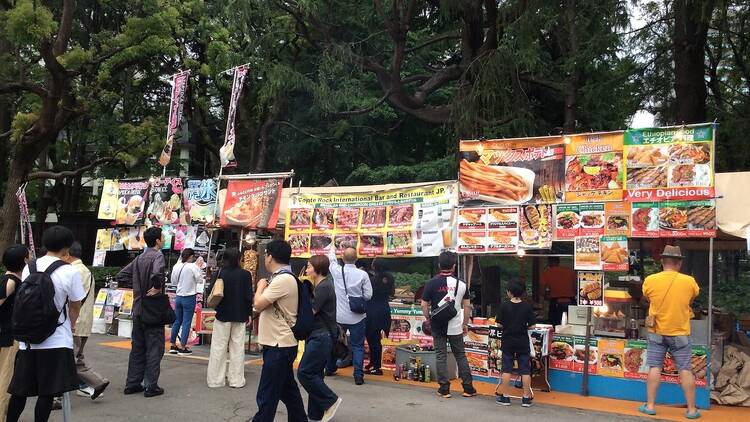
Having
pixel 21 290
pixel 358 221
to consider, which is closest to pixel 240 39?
pixel 358 221

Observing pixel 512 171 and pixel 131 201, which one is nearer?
pixel 512 171

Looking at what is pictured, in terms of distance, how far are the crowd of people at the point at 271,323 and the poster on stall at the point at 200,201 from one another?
1.19 metres

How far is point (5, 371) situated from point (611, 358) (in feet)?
23.1

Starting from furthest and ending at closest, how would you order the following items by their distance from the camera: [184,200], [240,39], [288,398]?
[240,39] < [184,200] < [288,398]

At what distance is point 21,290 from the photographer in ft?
16.0

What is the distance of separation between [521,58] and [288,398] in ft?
29.8

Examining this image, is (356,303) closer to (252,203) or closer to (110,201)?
(252,203)

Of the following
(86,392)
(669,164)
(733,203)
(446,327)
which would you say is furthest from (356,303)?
(733,203)

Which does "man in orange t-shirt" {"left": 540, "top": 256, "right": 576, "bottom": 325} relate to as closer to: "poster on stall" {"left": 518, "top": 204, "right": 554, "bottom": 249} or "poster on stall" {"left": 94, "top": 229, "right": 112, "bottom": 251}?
"poster on stall" {"left": 518, "top": 204, "right": 554, "bottom": 249}

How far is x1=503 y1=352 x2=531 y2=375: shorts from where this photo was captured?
7.23 m

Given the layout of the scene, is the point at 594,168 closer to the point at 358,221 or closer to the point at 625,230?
the point at 625,230

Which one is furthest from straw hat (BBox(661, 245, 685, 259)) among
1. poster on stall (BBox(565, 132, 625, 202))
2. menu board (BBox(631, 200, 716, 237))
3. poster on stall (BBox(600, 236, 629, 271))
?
poster on stall (BBox(565, 132, 625, 202))

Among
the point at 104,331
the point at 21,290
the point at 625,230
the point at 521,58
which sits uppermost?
the point at 521,58

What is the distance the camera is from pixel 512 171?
8.48 metres
